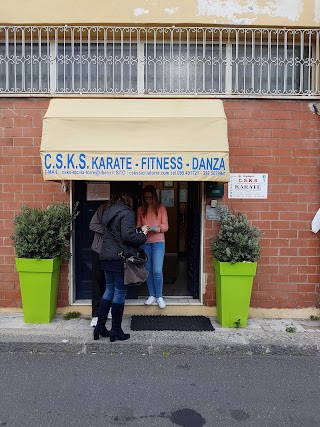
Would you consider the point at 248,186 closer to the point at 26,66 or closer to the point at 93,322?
the point at 93,322

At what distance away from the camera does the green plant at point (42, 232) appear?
5.68 meters

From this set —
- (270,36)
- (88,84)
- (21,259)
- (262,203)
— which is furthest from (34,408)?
(270,36)

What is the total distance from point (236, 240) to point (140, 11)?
3.57 m

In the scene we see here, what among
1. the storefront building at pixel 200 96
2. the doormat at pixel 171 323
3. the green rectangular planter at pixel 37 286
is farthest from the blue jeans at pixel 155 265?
the green rectangular planter at pixel 37 286

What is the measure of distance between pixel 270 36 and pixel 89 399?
5469 millimetres

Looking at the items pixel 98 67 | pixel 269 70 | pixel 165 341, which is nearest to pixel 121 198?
A: pixel 165 341

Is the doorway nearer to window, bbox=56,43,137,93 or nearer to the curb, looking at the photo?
the curb

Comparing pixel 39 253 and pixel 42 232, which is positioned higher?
pixel 42 232

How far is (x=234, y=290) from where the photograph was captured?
5.79 m

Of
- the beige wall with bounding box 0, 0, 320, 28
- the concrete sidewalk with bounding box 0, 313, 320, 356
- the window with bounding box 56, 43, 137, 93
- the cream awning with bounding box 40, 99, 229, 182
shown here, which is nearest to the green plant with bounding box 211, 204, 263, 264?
the cream awning with bounding box 40, 99, 229, 182

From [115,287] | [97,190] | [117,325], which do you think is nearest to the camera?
[115,287]

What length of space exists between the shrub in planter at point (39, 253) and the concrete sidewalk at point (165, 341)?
287 mm

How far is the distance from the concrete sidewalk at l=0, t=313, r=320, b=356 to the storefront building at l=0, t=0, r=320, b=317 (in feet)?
2.19

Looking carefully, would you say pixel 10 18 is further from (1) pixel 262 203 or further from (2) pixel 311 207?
(2) pixel 311 207
